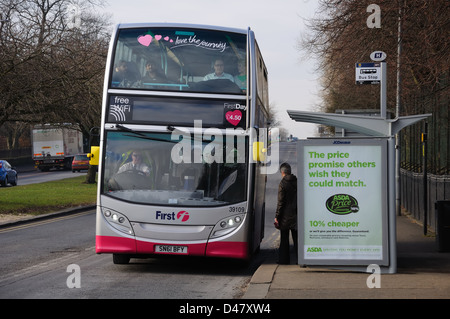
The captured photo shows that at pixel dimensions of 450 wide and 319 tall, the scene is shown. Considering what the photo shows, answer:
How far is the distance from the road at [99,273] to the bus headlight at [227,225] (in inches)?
28.1

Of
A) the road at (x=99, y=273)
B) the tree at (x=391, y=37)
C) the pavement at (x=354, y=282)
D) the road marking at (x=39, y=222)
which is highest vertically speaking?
the tree at (x=391, y=37)

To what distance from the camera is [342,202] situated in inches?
425

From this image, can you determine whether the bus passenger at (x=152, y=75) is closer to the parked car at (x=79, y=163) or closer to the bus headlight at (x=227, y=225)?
the bus headlight at (x=227, y=225)

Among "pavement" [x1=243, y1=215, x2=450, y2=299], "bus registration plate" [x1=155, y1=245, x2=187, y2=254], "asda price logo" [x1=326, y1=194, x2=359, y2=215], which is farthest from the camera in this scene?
"bus registration plate" [x1=155, y1=245, x2=187, y2=254]

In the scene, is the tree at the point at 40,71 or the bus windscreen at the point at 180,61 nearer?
the bus windscreen at the point at 180,61

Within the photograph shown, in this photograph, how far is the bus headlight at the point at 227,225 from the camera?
1148 centimetres

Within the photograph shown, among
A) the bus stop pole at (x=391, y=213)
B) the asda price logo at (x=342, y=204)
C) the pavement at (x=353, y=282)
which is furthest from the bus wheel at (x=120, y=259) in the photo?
the bus stop pole at (x=391, y=213)

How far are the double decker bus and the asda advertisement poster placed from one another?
3.76 feet

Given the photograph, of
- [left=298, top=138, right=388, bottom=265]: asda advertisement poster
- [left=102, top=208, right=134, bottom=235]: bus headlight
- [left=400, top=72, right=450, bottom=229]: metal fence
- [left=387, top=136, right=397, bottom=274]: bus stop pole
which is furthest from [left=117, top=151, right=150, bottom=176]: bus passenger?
[left=400, top=72, right=450, bottom=229]: metal fence

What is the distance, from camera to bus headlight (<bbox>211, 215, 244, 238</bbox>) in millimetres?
11484

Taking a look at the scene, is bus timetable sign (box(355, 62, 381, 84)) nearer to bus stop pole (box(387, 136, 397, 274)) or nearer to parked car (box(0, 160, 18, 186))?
bus stop pole (box(387, 136, 397, 274))
